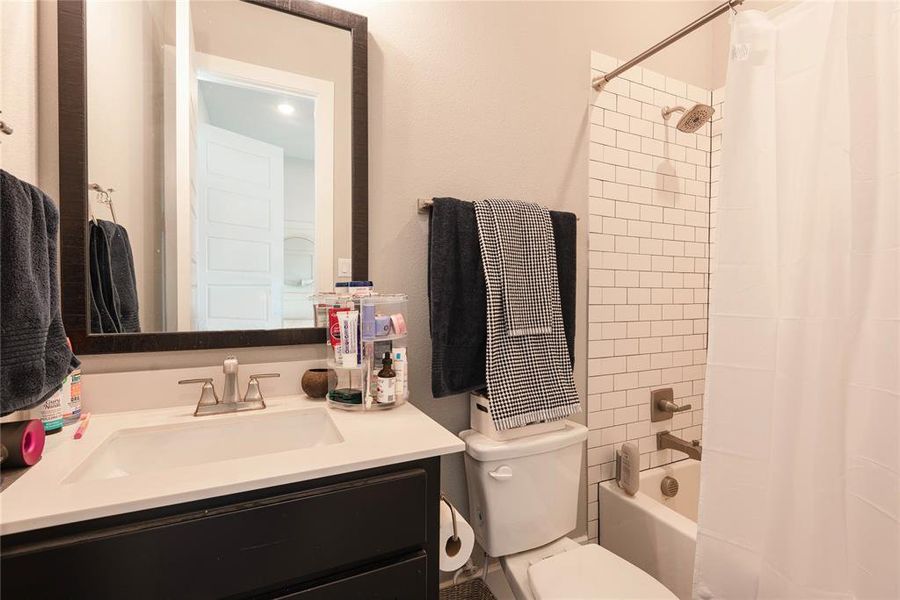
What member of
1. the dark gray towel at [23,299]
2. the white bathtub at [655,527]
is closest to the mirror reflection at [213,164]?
the dark gray towel at [23,299]

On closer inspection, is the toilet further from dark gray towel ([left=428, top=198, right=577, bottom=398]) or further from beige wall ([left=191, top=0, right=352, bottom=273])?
beige wall ([left=191, top=0, right=352, bottom=273])

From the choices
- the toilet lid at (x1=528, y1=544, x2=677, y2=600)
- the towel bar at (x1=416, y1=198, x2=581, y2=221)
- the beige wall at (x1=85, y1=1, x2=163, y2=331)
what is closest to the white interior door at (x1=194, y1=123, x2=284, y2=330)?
the beige wall at (x1=85, y1=1, x2=163, y2=331)

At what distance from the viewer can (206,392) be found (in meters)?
1.09

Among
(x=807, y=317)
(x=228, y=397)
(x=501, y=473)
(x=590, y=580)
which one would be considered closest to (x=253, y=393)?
(x=228, y=397)

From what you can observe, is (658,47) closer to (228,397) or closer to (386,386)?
(386,386)

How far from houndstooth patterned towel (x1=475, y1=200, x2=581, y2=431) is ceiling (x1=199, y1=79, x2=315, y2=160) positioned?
1.88 ft

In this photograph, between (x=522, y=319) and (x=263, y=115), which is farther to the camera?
(x=522, y=319)

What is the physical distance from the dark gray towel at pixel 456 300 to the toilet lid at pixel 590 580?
558 millimetres

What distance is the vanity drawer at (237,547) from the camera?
2.02 feet

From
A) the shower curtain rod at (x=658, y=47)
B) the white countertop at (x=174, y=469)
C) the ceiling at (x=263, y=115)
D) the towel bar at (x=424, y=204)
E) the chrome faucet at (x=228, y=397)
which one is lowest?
the white countertop at (x=174, y=469)

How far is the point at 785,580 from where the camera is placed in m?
0.88

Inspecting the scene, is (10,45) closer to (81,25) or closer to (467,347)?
(81,25)

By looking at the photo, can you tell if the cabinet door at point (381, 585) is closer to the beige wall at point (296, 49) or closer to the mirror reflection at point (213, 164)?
the mirror reflection at point (213, 164)

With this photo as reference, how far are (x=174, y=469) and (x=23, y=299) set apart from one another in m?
0.36
